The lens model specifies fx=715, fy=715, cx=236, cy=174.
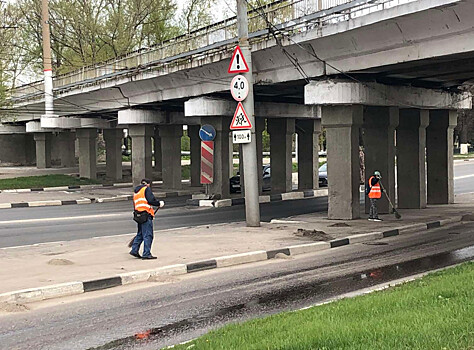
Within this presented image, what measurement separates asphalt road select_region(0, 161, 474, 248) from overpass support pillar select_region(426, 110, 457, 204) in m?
4.35

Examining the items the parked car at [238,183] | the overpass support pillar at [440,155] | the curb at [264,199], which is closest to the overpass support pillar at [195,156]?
the parked car at [238,183]

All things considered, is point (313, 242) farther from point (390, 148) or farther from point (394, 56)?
point (390, 148)

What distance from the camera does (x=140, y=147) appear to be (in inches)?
1455

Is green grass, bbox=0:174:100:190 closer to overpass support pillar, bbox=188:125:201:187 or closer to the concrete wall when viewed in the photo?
overpass support pillar, bbox=188:125:201:187

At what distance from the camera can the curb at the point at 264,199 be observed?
93.8 ft

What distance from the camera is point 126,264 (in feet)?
43.3

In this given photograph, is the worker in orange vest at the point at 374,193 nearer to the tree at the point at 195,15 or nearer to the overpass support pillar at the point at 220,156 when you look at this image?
the overpass support pillar at the point at 220,156

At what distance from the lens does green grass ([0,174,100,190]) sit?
3892 centimetres

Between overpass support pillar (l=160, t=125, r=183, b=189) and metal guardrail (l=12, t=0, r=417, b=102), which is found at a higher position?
metal guardrail (l=12, t=0, r=417, b=102)

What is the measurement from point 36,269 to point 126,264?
5.26 feet

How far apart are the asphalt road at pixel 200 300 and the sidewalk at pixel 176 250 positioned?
0.43 m

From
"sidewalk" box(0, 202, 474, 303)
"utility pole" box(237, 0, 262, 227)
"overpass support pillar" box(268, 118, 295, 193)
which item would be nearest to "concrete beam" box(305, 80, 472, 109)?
"utility pole" box(237, 0, 262, 227)

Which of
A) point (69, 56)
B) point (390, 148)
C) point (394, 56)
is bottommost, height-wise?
point (390, 148)

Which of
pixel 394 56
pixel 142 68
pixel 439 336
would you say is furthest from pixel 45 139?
pixel 439 336
